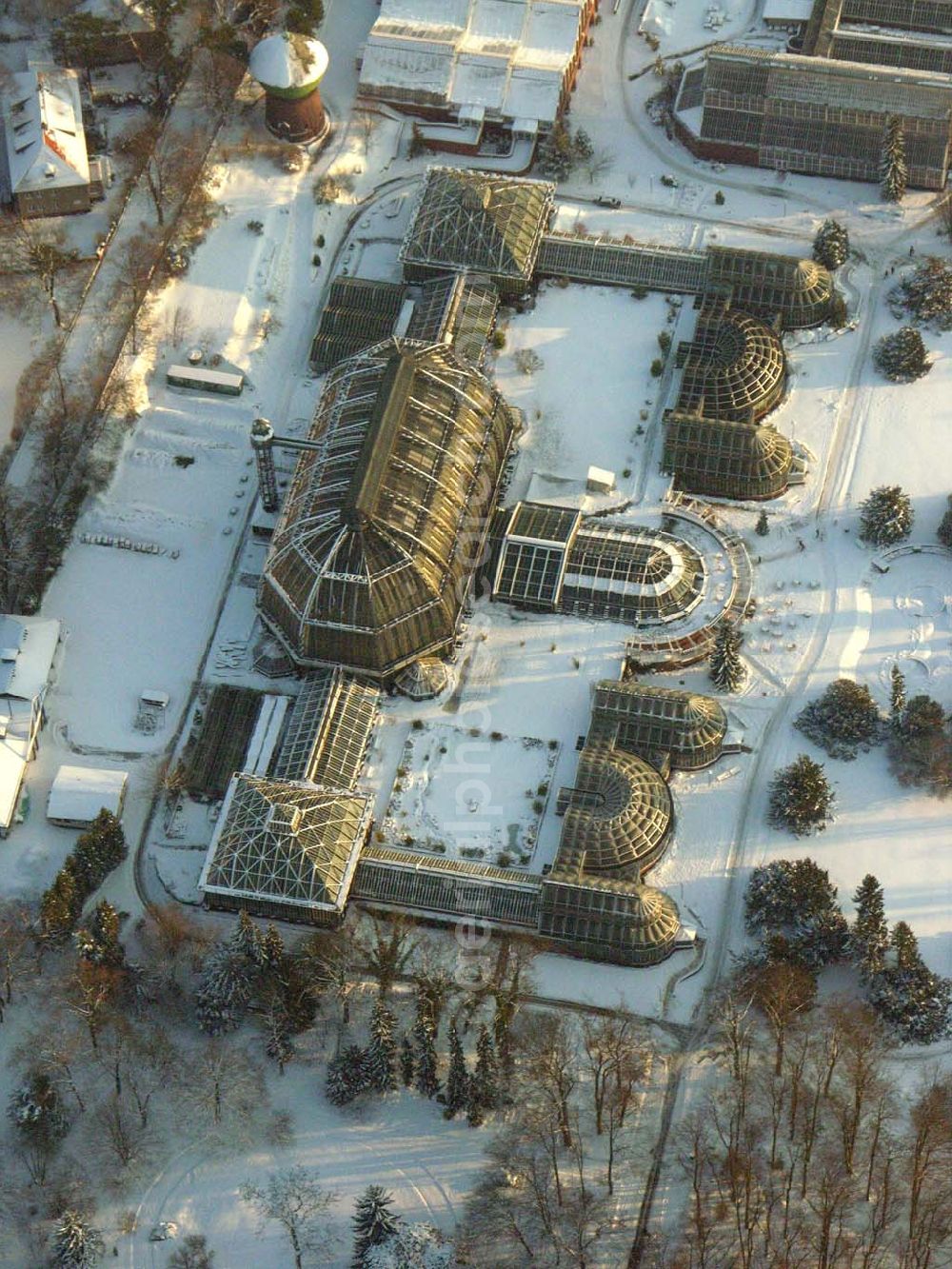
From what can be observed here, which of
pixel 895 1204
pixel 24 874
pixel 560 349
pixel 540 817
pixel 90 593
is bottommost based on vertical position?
pixel 895 1204

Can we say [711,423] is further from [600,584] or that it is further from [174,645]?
[174,645]

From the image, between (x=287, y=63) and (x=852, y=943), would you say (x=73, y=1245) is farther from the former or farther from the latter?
(x=287, y=63)

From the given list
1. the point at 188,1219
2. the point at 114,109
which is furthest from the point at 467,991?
the point at 114,109

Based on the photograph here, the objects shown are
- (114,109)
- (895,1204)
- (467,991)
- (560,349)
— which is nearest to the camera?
(895,1204)

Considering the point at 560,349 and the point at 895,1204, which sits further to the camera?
the point at 560,349

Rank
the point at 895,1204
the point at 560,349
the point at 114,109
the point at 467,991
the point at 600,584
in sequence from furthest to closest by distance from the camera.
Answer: the point at 114,109
the point at 560,349
the point at 600,584
the point at 467,991
the point at 895,1204

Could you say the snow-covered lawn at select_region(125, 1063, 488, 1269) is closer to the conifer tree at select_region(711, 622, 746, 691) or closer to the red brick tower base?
the conifer tree at select_region(711, 622, 746, 691)

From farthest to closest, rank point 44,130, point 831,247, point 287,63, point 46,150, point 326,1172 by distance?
point 44,130 < point 46,150 < point 287,63 < point 831,247 < point 326,1172

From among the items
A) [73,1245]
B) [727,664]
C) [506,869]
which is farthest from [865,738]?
[73,1245]
